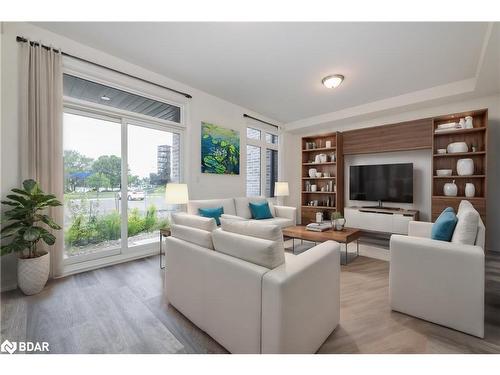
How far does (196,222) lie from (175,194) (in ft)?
4.65

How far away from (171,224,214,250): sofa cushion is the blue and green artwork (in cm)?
227

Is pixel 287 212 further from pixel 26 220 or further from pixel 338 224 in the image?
pixel 26 220

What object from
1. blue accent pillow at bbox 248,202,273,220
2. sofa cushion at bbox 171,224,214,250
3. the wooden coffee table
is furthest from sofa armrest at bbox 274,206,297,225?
sofa cushion at bbox 171,224,214,250

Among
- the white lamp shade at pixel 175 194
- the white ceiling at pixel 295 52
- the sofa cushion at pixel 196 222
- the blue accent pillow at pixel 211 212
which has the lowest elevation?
the blue accent pillow at pixel 211 212

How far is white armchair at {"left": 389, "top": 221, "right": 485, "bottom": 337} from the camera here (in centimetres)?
155

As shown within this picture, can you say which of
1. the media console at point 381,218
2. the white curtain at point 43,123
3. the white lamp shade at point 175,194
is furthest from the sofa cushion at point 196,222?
the media console at point 381,218

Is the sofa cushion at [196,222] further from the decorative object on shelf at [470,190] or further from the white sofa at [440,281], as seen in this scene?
the decorative object on shelf at [470,190]

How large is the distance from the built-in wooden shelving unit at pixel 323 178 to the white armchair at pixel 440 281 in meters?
3.28

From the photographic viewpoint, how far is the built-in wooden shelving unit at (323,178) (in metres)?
5.11

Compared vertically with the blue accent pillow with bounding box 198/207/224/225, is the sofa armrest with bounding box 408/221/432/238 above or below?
below

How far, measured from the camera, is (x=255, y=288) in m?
1.21

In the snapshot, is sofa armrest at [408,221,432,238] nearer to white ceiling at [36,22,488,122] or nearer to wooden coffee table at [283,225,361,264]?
wooden coffee table at [283,225,361,264]

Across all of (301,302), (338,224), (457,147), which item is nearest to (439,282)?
(301,302)
